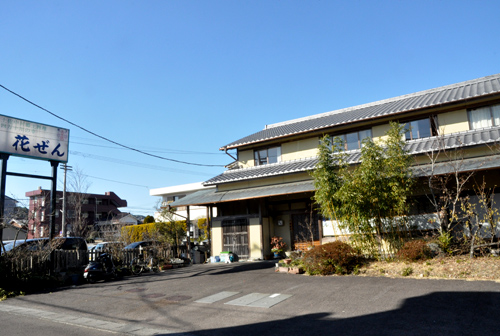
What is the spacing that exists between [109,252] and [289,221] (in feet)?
27.4

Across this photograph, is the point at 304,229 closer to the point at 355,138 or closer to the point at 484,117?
the point at 355,138

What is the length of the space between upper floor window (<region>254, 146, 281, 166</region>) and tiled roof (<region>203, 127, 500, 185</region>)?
580mm

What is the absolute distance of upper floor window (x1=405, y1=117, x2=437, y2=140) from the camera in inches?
586

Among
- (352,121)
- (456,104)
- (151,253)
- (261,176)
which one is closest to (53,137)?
(151,253)

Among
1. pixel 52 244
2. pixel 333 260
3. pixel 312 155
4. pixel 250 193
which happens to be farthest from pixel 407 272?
pixel 52 244

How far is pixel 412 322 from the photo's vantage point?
19.7ft

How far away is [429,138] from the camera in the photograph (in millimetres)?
14531

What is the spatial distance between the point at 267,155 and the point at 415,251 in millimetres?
10052

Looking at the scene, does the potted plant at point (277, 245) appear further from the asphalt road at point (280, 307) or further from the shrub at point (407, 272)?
the shrub at point (407, 272)

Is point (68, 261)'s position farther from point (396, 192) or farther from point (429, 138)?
point (429, 138)

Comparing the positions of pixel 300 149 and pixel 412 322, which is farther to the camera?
pixel 300 149

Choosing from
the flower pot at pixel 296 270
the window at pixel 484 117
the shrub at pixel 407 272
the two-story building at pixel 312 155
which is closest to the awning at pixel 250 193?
the two-story building at pixel 312 155

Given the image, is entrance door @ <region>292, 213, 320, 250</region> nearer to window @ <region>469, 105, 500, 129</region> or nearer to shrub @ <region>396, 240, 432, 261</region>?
Result: shrub @ <region>396, 240, 432, 261</region>

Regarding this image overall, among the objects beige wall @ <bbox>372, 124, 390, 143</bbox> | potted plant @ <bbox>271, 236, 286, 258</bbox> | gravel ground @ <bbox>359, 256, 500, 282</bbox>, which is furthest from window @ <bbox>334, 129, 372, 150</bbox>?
gravel ground @ <bbox>359, 256, 500, 282</bbox>
